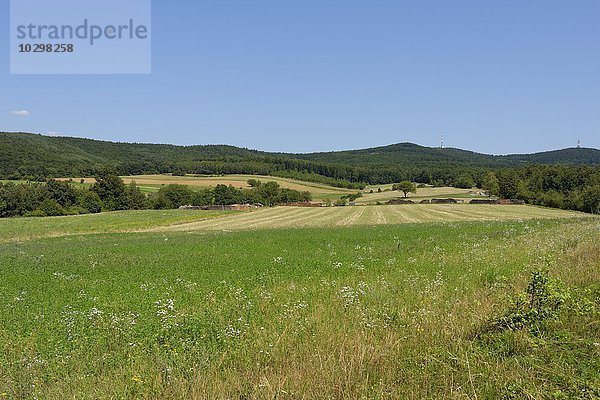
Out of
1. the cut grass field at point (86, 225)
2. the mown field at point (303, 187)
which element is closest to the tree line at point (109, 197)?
the mown field at point (303, 187)

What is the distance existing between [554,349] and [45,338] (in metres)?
9.08

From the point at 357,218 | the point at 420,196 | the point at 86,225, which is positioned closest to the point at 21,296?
the point at 86,225

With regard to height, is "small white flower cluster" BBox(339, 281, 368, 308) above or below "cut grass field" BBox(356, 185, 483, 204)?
above

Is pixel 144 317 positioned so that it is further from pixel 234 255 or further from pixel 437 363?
pixel 234 255

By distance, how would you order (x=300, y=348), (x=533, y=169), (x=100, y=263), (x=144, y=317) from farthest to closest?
(x=533, y=169)
(x=100, y=263)
(x=144, y=317)
(x=300, y=348)

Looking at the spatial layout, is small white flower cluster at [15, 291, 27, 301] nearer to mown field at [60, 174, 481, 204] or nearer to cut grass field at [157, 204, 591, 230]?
cut grass field at [157, 204, 591, 230]

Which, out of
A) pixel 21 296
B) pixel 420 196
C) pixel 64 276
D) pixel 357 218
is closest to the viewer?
pixel 21 296

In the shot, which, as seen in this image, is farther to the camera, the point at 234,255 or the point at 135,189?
the point at 135,189

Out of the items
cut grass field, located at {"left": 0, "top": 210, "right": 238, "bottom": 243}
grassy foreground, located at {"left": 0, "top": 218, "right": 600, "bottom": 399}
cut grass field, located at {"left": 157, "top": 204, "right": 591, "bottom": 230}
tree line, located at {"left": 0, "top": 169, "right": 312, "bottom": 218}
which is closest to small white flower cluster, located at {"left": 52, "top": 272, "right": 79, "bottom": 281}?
grassy foreground, located at {"left": 0, "top": 218, "right": 600, "bottom": 399}

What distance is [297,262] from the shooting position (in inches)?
723

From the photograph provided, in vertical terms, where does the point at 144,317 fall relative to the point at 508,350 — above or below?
below

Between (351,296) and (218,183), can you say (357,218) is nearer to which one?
(351,296)

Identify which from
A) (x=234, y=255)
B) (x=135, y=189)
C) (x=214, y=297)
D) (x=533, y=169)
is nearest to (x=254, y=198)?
(x=135, y=189)

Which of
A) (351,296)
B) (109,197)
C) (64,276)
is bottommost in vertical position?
(109,197)
